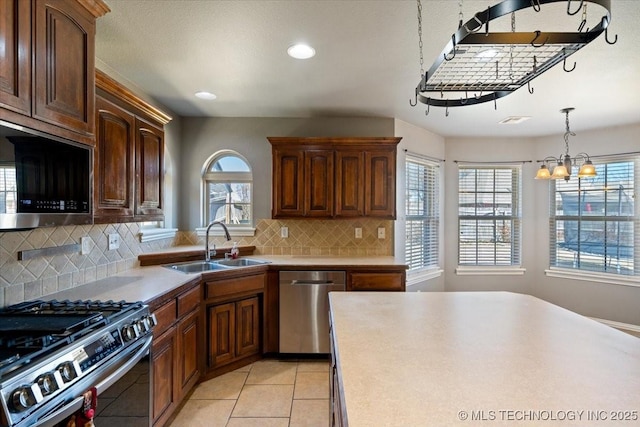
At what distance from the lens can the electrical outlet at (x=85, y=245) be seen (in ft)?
6.82

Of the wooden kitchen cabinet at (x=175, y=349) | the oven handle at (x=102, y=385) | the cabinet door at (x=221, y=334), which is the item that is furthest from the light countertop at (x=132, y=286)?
the cabinet door at (x=221, y=334)

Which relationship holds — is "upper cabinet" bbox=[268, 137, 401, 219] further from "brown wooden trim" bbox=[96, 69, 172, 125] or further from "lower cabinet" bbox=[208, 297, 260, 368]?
"brown wooden trim" bbox=[96, 69, 172, 125]

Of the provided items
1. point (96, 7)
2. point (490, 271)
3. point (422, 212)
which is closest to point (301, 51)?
point (96, 7)

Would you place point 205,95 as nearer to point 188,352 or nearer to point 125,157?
point 125,157

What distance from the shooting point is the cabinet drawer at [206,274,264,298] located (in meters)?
2.59

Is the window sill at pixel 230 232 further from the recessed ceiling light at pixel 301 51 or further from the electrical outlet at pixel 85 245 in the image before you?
the recessed ceiling light at pixel 301 51

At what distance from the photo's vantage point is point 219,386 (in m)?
2.54

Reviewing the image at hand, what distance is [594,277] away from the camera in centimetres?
416

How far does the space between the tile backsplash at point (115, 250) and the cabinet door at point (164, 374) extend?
0.72 meters

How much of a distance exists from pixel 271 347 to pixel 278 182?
1.70 meters

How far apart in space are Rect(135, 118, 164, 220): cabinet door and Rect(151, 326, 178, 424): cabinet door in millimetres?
→ 933

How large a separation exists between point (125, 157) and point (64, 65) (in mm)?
723

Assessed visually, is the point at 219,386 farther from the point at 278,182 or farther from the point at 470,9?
the point at 470,9

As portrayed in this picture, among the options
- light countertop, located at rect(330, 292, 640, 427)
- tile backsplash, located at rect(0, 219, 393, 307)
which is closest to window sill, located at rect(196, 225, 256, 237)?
tile backsplash, located at rect(0, 219, 393, 307)
